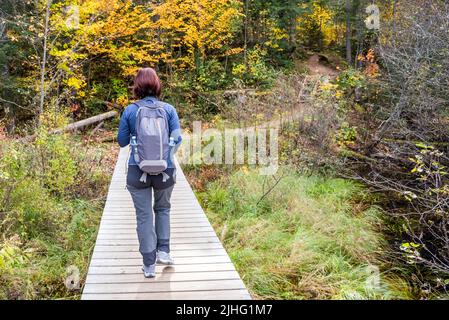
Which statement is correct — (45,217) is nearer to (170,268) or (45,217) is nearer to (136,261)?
(136,261)

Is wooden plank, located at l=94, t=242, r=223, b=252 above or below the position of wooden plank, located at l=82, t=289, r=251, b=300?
below

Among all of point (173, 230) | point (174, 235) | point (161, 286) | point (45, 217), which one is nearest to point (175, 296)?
point (161, 286)

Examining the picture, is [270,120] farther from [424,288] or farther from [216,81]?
[216,81]

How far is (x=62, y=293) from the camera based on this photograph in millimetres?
5199

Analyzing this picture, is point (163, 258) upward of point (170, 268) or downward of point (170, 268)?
upward

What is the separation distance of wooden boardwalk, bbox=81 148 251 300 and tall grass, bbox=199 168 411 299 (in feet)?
2.57

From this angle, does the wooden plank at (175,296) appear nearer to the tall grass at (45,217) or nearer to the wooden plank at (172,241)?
the tall grass at (45,217)

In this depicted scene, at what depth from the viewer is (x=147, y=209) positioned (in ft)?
13.6

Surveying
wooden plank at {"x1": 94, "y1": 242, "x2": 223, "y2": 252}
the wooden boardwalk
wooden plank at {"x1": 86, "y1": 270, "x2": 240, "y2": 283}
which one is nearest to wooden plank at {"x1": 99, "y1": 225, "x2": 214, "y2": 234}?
the wooden boardwalk

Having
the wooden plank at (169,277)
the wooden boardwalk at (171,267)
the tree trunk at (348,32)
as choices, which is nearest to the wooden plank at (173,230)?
the wooden boardwalk at (171,267)

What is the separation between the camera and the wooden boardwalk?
3984 millimetres

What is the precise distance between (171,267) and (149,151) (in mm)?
1409

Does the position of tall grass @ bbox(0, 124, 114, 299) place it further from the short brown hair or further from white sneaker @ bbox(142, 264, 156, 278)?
the short brown hair

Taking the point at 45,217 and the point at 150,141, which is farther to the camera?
the point at 45,217
